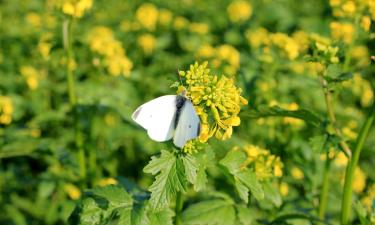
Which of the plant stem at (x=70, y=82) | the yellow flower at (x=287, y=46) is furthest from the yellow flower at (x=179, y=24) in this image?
the plant stem at (x=70, y=82)

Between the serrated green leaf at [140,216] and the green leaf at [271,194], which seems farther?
the green leaf at [271,194]

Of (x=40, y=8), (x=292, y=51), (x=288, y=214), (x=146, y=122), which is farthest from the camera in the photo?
(x=40, y=8)

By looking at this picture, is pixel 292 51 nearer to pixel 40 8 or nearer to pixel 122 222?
pixel 122 222

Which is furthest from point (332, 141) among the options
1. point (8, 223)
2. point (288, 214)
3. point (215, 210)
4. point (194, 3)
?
point (194, 3)

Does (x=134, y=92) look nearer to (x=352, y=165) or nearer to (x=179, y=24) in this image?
(x=179, y=24)

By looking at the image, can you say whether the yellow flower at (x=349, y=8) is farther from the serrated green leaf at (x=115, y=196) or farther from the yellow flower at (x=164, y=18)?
the yellow flower at (x=164, y=18)

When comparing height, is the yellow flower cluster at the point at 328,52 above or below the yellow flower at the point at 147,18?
below

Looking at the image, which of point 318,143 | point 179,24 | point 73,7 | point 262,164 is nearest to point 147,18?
point 179,24

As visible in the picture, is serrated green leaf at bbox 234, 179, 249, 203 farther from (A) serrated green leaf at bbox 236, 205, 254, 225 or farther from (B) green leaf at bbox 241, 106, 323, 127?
(B) green leaf at bbox 241, 106, 323, 127
